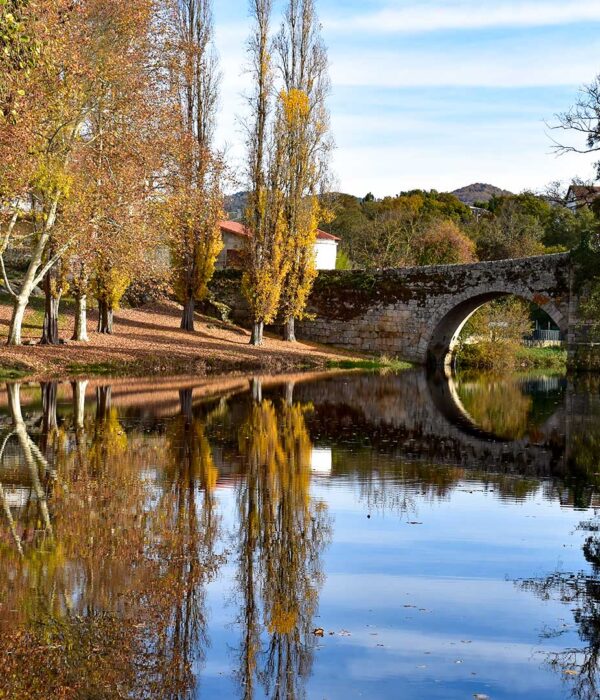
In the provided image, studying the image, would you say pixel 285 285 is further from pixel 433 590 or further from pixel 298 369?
pixel 433 590

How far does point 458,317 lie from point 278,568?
108ft

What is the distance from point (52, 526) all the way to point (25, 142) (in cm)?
1200

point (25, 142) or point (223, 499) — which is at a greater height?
point (25, 142)

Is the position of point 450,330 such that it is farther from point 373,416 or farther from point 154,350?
point 373,416

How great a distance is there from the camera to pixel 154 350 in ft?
99.9

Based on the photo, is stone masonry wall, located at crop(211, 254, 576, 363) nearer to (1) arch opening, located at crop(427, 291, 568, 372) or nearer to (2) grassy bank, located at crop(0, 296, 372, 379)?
(1) arch opening, located at crop(427, 291, 568, 372)

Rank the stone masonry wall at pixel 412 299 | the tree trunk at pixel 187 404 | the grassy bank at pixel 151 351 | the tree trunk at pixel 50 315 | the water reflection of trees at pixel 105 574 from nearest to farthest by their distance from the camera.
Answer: the water reflection of trees at pixel 105 574 < the tree trunk at pixel 187 404 < the grassy bank at pixel 151 351 < the tree trunk at pixel 50 315 < the stone masonry wall at pixel 412 299

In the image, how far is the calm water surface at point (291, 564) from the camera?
5.64m

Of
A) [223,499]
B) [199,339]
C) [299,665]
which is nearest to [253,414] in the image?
[223,499]

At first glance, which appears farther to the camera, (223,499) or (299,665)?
(223,499)

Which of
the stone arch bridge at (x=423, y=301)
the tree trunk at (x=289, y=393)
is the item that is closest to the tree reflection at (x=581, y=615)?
the tree trunk at (x=289, y=393)

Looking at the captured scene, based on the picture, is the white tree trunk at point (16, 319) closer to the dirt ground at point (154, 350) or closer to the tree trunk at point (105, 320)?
the dirt ground at point (154, 350)

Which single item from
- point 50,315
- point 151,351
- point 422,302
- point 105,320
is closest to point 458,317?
point 422,302

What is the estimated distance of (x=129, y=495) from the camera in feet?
33.0
